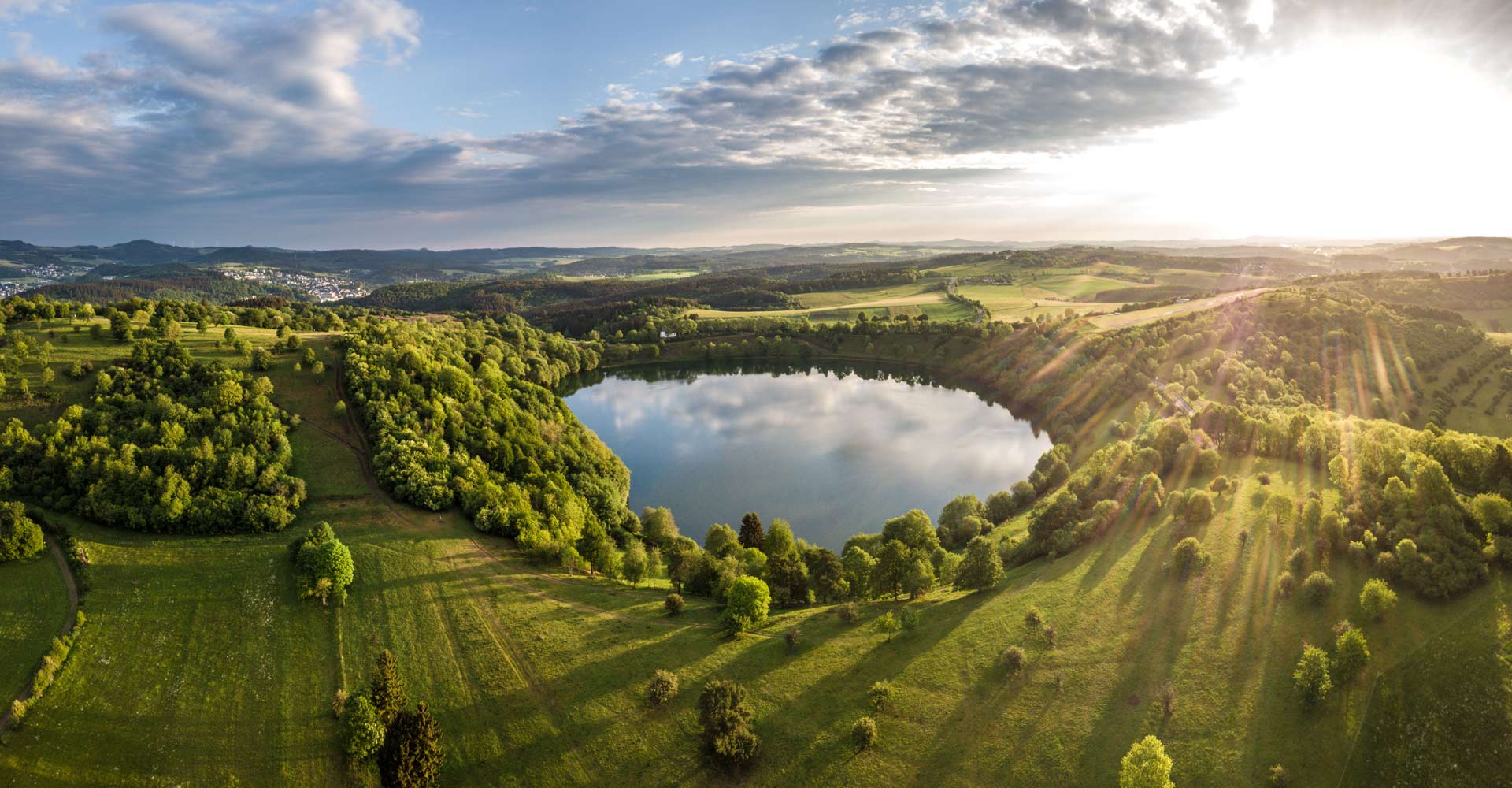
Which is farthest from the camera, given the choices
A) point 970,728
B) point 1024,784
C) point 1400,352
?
point 1400,352

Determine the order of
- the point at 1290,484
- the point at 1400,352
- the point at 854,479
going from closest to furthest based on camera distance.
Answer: the point at 1290,484 → the point at 854,479 → the point at 1400,352

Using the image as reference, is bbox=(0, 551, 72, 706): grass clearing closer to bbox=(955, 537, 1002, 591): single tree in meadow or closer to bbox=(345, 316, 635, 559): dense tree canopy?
bbox=(345, 316, 635, 559): dense tree canopy

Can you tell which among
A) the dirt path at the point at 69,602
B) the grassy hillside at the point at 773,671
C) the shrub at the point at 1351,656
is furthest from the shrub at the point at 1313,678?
the dirt path at the point at 69,602

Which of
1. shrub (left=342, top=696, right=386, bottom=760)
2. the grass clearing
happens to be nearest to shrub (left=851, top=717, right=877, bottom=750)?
shrub (left=342, top=696, right=386, bottom=760)

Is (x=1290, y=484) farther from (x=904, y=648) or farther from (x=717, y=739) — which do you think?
(x=717, y=739)

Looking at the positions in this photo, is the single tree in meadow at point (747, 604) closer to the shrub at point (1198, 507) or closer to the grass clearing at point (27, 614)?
the shrub at point (1198, 507)

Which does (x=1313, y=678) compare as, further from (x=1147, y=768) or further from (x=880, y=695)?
(x=880, y=695)

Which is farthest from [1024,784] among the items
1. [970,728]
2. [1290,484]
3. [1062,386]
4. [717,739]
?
[1062,386]
